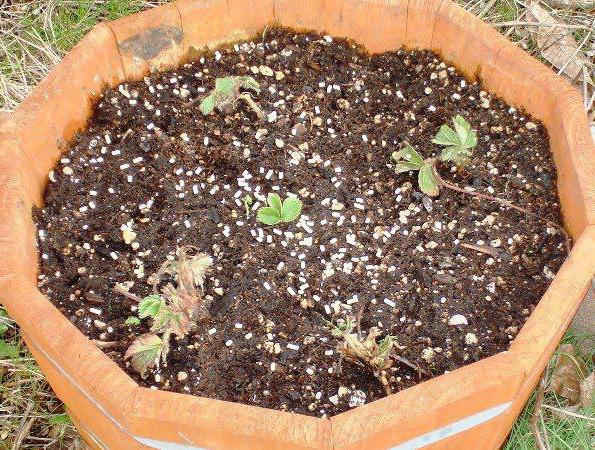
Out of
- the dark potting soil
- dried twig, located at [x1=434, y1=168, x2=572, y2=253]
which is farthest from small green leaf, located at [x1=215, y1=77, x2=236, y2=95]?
dried twig, located at [x1=434, y1=168, x2=572, y2=253]

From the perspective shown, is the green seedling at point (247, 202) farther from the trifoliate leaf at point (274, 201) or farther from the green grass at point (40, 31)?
the green grass at point (40, 31)

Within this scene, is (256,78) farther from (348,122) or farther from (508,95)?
(508,95)

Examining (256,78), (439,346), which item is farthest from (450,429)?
(256,78)

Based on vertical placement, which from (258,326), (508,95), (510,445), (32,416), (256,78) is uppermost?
(508,95)

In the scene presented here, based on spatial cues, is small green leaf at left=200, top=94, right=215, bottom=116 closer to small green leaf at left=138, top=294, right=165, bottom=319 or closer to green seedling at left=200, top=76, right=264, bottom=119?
green seedling at left=200, top=76, right=264, bottom=119

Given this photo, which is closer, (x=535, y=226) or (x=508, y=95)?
(x=535, y=226)

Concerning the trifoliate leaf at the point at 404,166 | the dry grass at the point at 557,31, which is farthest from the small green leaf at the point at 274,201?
the dry grass at the point at 557,31

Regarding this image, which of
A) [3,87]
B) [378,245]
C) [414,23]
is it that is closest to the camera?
[378,245]
